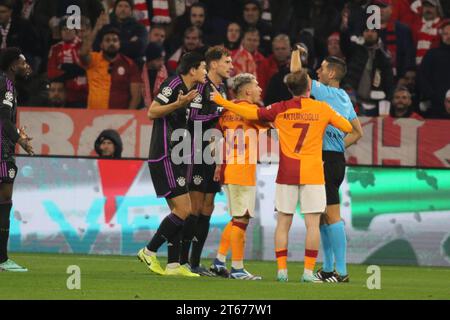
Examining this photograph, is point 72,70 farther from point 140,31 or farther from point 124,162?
point 124,162

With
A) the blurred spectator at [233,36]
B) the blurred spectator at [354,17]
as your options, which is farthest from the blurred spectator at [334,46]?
the blurred spectator at [233,36]

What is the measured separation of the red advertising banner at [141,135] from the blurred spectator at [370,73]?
1.08 meters

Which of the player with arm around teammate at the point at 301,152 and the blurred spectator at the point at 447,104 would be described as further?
the blurred spectator at the point at 447,104

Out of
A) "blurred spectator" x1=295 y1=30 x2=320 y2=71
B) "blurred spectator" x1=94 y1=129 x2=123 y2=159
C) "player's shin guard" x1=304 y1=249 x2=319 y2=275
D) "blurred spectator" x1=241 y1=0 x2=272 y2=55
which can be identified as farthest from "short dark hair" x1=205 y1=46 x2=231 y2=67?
"blurred spectator" x1=241 y1=0 x2=272 y2=55

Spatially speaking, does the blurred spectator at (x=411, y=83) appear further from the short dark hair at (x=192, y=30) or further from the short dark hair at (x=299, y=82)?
the short dark hair at (x=299, y=82)

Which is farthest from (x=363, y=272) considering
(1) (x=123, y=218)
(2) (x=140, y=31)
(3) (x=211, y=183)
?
(2) (x=140, y=31)

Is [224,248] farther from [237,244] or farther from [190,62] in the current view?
[190,62]

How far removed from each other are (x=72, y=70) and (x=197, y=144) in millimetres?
6600

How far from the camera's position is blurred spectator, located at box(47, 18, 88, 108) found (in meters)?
20.7

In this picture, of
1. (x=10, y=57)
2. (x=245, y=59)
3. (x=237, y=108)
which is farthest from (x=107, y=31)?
(x=237, y=108)

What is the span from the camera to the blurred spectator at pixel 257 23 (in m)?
21.7

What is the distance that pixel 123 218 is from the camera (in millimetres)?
18406

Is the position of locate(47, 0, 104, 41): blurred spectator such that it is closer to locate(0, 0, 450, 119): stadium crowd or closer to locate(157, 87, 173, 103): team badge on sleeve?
locate(0, 0, 450, 119): stadium crowd
